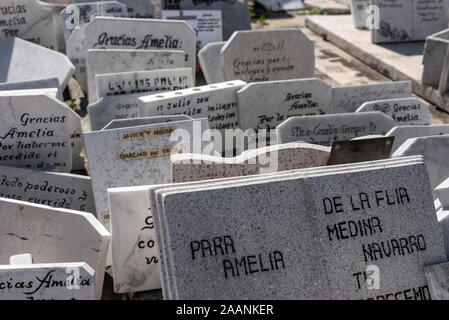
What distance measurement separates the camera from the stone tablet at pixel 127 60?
5.83 m

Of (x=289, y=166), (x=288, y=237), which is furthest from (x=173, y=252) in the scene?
(x=289, y=166)

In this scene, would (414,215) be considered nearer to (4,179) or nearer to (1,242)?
(1,242)

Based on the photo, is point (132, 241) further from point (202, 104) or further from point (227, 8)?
point (227, 8)

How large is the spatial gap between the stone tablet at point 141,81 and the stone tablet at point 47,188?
1.03 meters

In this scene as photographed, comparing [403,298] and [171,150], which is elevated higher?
[171,150]

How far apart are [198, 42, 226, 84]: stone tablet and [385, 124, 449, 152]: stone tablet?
2.32 meters

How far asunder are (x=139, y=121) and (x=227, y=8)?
454cm

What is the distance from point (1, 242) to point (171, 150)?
1.33 metres

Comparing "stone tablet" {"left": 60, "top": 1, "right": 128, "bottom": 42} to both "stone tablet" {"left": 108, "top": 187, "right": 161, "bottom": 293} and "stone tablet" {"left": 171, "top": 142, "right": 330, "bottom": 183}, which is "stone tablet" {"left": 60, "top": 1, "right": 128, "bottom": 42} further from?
"stone tablet" {"left": 171, "top": 142, "right": 330, "bottom": 183}

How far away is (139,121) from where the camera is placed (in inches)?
177

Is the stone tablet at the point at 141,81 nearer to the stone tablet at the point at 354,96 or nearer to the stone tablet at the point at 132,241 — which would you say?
the stone tablet at the point at 354,96

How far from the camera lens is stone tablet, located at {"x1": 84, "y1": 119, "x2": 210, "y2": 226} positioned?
171 inches

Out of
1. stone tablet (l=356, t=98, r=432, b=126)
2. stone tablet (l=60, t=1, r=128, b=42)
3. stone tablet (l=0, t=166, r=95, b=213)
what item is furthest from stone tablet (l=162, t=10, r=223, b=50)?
stone tablet (l=0, t=166, r=95, b=213)
